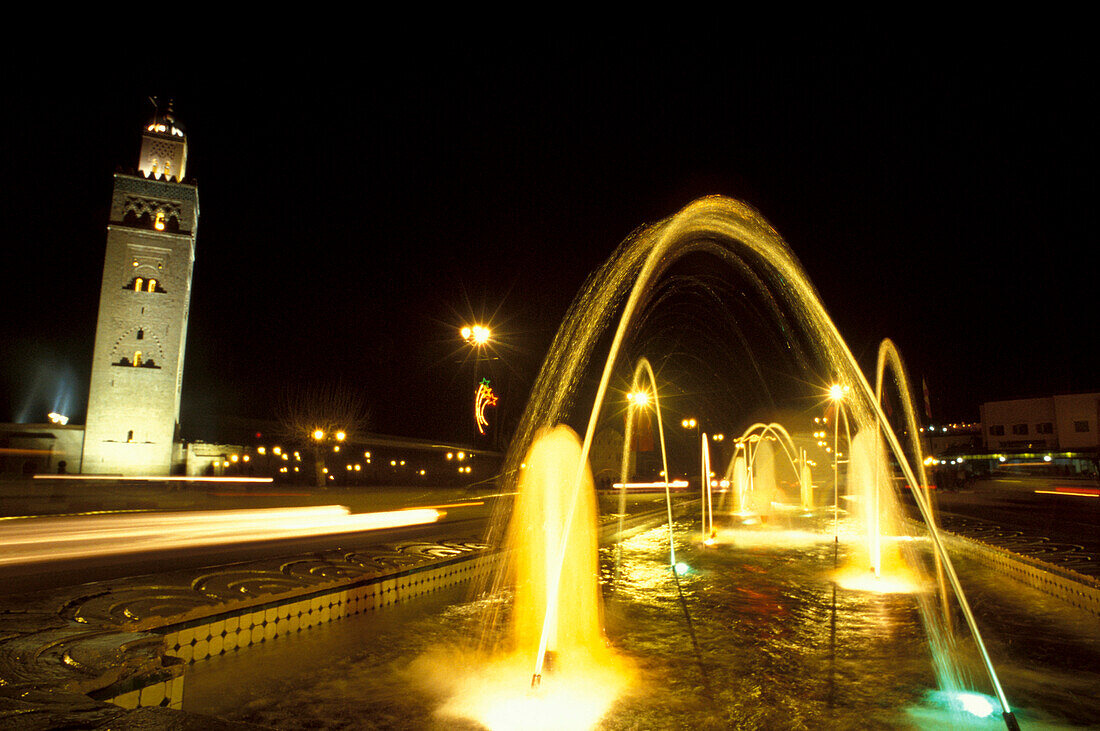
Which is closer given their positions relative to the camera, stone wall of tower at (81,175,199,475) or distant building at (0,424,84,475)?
distant building at (0,424,84,475)

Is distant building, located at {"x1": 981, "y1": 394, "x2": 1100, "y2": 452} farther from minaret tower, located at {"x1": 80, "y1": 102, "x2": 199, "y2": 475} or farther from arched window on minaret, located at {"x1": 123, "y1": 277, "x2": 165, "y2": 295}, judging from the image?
arched window on minaret, located at {"x1": 123, "y1": 277, "x2": 165, "y2": 295}

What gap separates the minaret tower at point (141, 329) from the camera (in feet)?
174

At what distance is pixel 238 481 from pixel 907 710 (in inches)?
1777

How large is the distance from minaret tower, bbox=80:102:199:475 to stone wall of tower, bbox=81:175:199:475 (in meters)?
0.08

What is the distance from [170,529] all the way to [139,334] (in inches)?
1888

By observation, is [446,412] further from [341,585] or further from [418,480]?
[341,585]

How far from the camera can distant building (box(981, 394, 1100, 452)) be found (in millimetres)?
59812

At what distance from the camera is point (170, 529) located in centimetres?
1717

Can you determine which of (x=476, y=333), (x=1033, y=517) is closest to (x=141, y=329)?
(x=476, y=333)

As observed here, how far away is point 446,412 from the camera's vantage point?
2707 inches

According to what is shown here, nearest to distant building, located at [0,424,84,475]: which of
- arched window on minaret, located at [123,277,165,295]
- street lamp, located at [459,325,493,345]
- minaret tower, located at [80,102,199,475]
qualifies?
minaret tower, located at [80,102,199,475]

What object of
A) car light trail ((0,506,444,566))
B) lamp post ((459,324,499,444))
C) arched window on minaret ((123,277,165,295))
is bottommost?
car light trail ((0,506,444,566))

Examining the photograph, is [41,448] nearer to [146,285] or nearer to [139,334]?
[139,334]

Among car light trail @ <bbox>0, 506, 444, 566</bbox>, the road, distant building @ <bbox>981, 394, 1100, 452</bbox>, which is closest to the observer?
the road
